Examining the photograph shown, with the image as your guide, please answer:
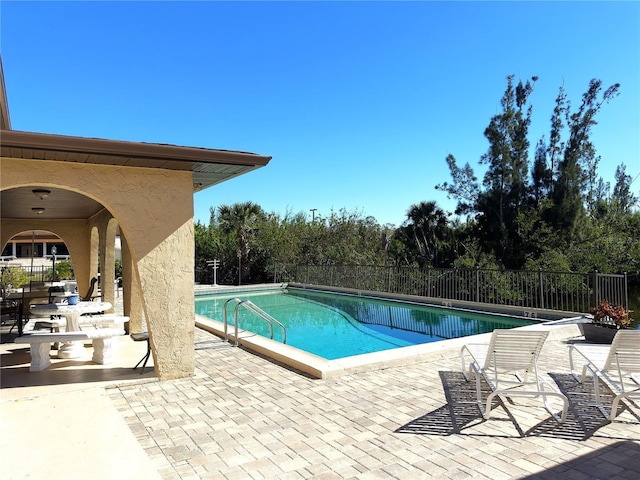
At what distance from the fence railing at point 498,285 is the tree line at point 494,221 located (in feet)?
17.0

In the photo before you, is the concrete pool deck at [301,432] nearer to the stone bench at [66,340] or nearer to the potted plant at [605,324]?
the stone bench at [66,340]

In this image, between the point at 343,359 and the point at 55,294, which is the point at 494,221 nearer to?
the point at 343,359

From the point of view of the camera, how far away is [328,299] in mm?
18750

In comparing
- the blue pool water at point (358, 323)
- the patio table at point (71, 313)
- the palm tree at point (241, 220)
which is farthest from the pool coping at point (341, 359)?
the palm tree at point (241, 220)

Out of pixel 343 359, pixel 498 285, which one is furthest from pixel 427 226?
pixel 343 359

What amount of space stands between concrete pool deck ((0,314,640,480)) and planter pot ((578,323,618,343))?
2963 millimetres

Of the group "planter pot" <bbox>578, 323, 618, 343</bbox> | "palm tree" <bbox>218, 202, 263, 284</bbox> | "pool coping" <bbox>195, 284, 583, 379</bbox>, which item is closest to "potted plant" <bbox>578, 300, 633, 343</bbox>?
"planter pot" <bbox>578, 323, 618, 343</bbox>

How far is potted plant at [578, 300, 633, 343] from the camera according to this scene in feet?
27.0

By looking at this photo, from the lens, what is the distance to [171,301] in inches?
240

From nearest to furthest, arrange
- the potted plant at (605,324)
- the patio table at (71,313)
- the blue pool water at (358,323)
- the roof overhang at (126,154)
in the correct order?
the roof overhang at (126,154), the patio table at (71,313), the potted plant at (605,324), the blue pool water at (358,323)

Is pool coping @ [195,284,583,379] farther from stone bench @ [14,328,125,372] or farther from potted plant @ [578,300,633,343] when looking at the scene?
stone bench @ [14,328,125,372]

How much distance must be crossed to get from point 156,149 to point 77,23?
308 inches

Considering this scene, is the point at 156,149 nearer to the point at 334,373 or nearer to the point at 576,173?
the point at 334,373

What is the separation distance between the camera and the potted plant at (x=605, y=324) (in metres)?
8.23
